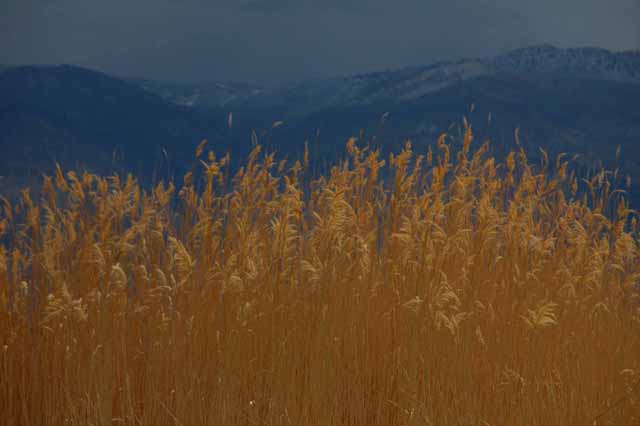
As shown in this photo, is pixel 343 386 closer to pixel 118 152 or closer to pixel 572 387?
pixel 572 387

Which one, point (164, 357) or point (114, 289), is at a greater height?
point (114, 289)

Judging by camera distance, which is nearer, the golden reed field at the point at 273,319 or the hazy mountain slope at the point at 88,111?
the golden reed field at the point at 273,319

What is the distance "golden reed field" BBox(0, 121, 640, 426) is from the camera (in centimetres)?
261

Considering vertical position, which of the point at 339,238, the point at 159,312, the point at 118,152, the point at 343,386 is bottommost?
the point at 343,386

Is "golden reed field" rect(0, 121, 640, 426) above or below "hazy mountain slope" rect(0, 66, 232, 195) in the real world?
above

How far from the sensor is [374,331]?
2.91 metres

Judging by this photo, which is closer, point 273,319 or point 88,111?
point 273,319

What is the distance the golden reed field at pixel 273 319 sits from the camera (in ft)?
8.56

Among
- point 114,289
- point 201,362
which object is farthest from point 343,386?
point 114,289

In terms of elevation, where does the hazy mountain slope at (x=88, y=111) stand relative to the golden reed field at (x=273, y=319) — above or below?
below

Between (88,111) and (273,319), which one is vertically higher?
(273,319)

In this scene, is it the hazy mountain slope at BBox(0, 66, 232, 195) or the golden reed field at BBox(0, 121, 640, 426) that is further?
the hazy mountain slope at BBox(0, 66, 232, 195)

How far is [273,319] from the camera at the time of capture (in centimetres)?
276

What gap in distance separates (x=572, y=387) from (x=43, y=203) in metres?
2.59
